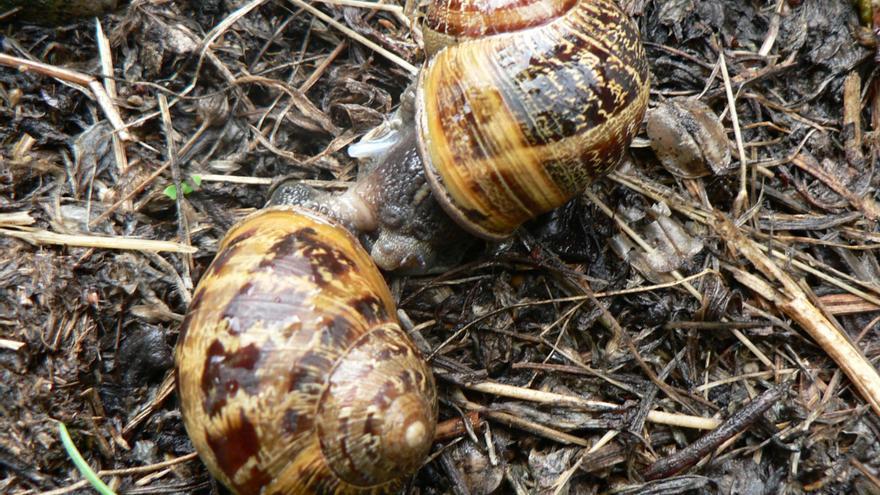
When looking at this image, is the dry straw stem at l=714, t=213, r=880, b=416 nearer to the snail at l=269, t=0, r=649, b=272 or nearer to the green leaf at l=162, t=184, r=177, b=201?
the snail at l=269, t=0, r=649, b=272

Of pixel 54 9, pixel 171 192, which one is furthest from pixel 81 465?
pixel 54 9

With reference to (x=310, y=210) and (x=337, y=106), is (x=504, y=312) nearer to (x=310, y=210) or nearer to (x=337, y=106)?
(x=310, y=210)

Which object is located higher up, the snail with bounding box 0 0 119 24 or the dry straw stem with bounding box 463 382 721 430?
the snail with bounding box 0 0 119 24

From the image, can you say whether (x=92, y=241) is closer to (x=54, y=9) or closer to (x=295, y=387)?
(x=54, y=9)

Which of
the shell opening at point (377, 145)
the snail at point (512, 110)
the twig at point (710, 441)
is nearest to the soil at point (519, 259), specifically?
the twig at point (710, 441)

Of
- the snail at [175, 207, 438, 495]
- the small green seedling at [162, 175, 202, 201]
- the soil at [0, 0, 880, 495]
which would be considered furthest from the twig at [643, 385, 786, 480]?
the small green seedling at [162, 175, 202, 201]

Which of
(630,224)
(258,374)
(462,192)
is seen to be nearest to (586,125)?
(462,192)

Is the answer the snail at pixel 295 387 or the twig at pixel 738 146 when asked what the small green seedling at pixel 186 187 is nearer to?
the snail at pixel 295 387
